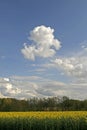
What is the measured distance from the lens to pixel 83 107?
77250 mm

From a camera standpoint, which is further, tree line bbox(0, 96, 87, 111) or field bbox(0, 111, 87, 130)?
tree line bbox(0, 96, 87, 111)

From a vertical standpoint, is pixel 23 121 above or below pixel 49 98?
below

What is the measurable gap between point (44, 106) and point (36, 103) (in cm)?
252

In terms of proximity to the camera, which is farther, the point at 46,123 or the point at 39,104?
the point at 39,104

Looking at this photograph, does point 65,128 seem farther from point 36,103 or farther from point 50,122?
point 36,103

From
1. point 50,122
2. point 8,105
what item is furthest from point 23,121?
point 8,105

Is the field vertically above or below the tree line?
below

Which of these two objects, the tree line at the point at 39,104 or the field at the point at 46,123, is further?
the tree line at the point at 39,104

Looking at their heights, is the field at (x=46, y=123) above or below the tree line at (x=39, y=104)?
below

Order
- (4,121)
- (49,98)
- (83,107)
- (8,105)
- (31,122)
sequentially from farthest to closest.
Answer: (49,98) < (8,105) < (83,107) < (4,121) < (31,122)

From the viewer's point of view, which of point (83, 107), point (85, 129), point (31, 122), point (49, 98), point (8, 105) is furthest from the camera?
point (49, 98)

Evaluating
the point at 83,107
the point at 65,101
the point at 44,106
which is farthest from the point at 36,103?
the point at 83,107

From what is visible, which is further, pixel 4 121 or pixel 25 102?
pixel 25 102

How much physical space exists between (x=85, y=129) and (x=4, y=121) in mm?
8331
